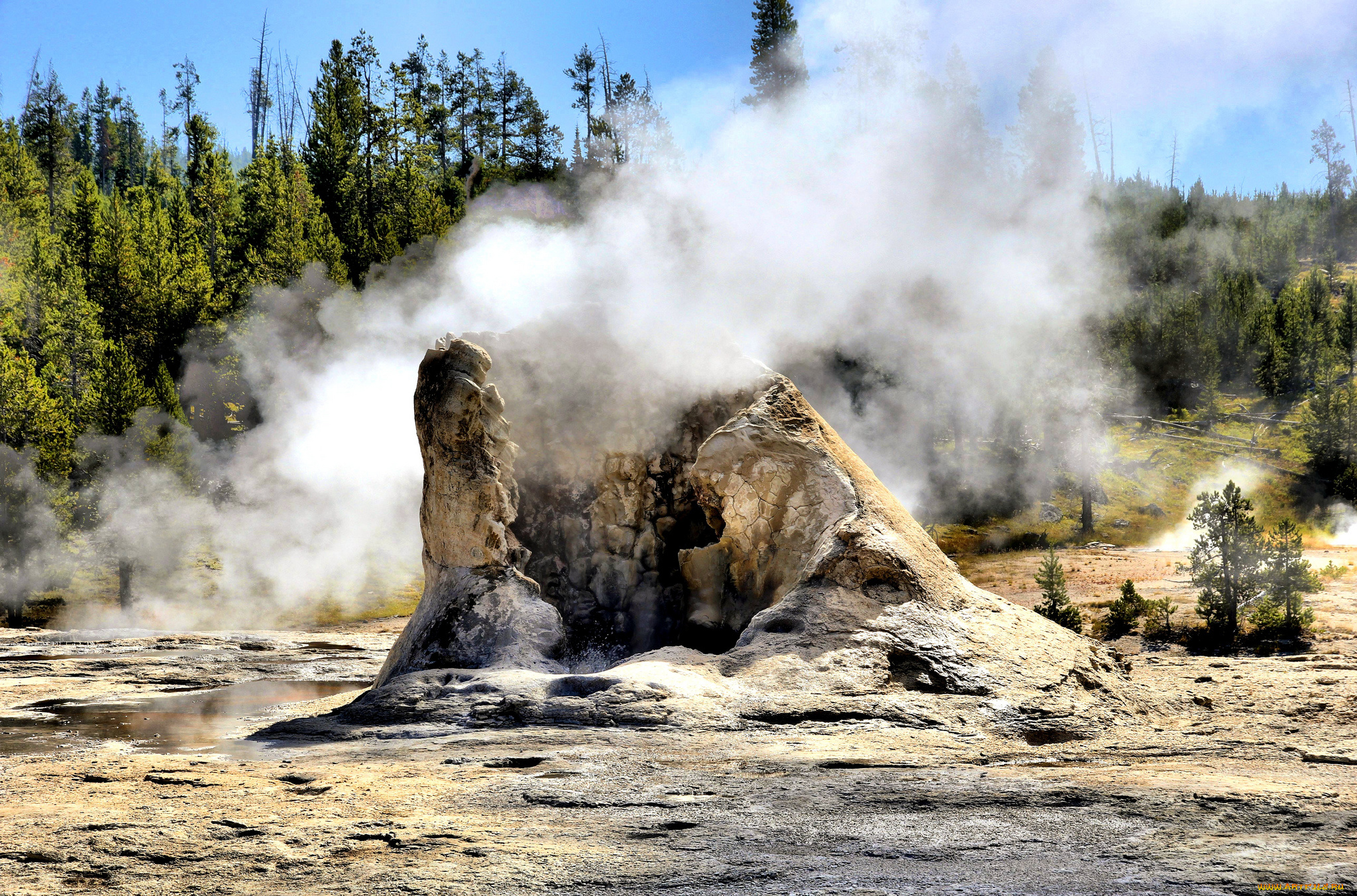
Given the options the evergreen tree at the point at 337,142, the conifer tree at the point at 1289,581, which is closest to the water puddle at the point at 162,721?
the conifer tree at the point at 1289,581

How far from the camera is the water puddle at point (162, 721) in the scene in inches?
281

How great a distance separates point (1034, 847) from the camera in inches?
137

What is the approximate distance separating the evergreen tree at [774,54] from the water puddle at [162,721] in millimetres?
28594

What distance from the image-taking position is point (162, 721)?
8.53m

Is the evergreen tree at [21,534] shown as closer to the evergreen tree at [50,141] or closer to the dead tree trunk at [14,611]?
the dead tree trunk at [14,611]

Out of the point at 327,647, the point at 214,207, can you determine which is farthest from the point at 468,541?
the point at 214,207

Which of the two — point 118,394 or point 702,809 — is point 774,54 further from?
point 702,809

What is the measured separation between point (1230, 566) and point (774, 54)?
2716 centimetres

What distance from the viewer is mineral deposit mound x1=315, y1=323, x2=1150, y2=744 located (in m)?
6.65

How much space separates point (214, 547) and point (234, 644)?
10.8 m

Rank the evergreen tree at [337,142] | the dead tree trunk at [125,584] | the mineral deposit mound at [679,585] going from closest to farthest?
the mineral deposit mound at [679,585], the dead tree trunk at [125,584], the evergreen tree at [337,142]

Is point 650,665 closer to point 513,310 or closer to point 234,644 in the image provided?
point 513,310

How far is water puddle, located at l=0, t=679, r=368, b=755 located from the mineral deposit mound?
133 centimetres

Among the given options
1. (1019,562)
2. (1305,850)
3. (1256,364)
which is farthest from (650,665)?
(1256,364)
